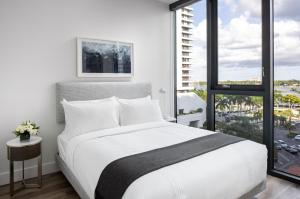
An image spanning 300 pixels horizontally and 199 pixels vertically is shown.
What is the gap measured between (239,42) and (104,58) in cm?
215

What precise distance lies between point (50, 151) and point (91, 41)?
173 cm

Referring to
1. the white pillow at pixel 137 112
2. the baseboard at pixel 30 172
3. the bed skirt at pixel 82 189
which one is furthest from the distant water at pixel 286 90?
the baseboard at pixel 30 172

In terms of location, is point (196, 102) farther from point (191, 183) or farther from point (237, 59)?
point (191, 183)

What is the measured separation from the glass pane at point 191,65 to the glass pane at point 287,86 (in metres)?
1.17

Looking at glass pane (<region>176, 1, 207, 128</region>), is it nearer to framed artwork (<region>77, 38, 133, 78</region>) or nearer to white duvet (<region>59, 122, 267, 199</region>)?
framed artwork (<region>77, 38, 133, 78</region>)

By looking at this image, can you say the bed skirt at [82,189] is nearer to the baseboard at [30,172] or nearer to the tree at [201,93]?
the baseboard at [30,172]

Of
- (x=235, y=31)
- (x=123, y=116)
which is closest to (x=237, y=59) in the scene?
(x=235, y=31)

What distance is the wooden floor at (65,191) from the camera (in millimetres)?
2377

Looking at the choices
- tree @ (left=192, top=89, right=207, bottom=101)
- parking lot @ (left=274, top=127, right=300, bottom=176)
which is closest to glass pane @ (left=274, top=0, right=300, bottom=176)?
parking lot @ (left=274, top=127, right=300, bottom=176)

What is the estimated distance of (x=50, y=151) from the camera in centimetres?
302

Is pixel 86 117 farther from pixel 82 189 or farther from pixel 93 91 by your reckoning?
pixel 82 189

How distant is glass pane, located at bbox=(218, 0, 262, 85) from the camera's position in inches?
121

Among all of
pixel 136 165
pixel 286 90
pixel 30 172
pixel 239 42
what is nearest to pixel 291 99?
pixel 286 90

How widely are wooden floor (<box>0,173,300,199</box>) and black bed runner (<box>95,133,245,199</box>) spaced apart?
0.94m
